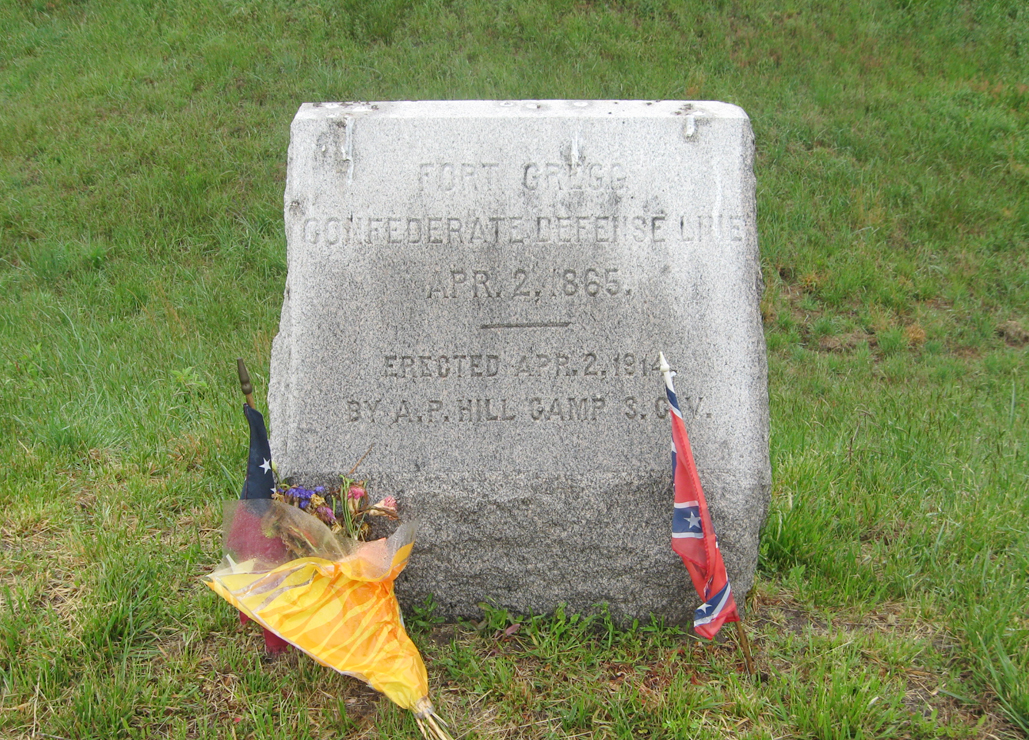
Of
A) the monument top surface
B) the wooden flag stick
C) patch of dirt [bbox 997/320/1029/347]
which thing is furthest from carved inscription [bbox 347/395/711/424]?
patch of dirt [bbox 997/320/1029/347]

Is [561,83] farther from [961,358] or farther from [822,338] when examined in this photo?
[961,358]

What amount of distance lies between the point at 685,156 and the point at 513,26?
6.38 metres

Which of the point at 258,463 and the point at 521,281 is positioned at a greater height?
the point at 521,281

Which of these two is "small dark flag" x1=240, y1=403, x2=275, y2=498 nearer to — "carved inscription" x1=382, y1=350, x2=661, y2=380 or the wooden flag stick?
"carved inscription" x1=382, y1=350, x2=661, y2=380

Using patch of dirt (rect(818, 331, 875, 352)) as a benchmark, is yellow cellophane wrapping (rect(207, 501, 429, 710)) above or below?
above

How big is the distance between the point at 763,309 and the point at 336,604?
5.05 metres

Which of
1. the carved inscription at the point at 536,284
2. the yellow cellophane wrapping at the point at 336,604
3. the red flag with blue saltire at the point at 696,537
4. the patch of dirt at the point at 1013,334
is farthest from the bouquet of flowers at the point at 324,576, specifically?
the patch of dirt at the point at 1013,334

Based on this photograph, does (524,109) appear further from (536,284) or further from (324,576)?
(324,576)

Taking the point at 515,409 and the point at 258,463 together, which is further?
the point at 515,409

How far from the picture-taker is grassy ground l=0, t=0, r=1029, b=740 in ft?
7.97

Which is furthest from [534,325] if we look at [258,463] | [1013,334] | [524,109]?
[1013,334]

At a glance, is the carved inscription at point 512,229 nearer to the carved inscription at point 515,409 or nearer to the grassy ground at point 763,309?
the carved inscription at point 515,409

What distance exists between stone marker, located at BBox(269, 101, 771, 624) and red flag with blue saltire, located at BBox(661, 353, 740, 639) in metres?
0.23

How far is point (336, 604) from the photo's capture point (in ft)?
7.68
